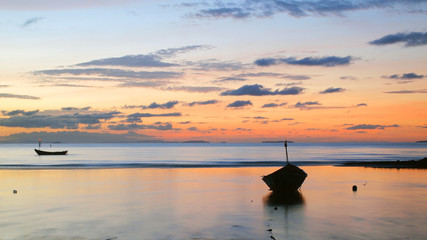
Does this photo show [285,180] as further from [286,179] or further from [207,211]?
[207,211]

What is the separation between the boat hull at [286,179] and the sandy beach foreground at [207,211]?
1404 millimetres

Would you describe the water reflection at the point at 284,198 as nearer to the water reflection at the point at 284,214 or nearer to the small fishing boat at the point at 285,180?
the water reflection at the point at 284,214

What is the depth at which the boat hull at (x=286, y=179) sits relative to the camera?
120 feet

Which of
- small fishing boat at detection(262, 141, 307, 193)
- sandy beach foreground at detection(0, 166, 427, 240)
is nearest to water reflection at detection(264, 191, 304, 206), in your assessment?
sandy beach foreground at detection(0, 166, 427, 240)

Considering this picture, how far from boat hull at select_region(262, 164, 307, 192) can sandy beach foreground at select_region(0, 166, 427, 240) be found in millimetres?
1404

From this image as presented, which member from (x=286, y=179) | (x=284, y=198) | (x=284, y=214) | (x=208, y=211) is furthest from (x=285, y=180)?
(x=208, y=211)

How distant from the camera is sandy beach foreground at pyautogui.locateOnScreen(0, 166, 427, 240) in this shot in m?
21.9

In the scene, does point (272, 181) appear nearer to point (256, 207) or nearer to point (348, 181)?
point (256, 207)

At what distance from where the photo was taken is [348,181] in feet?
156

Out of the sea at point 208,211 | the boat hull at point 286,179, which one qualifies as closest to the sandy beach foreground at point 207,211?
the sea at point 208,211

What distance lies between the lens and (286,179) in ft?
120

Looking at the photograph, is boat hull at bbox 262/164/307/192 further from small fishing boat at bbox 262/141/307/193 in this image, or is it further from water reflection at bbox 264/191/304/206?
water reflection at bbox 264/191/304/206

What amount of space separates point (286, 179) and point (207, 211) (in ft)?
35.2

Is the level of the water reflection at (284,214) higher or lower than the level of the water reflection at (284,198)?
higher
